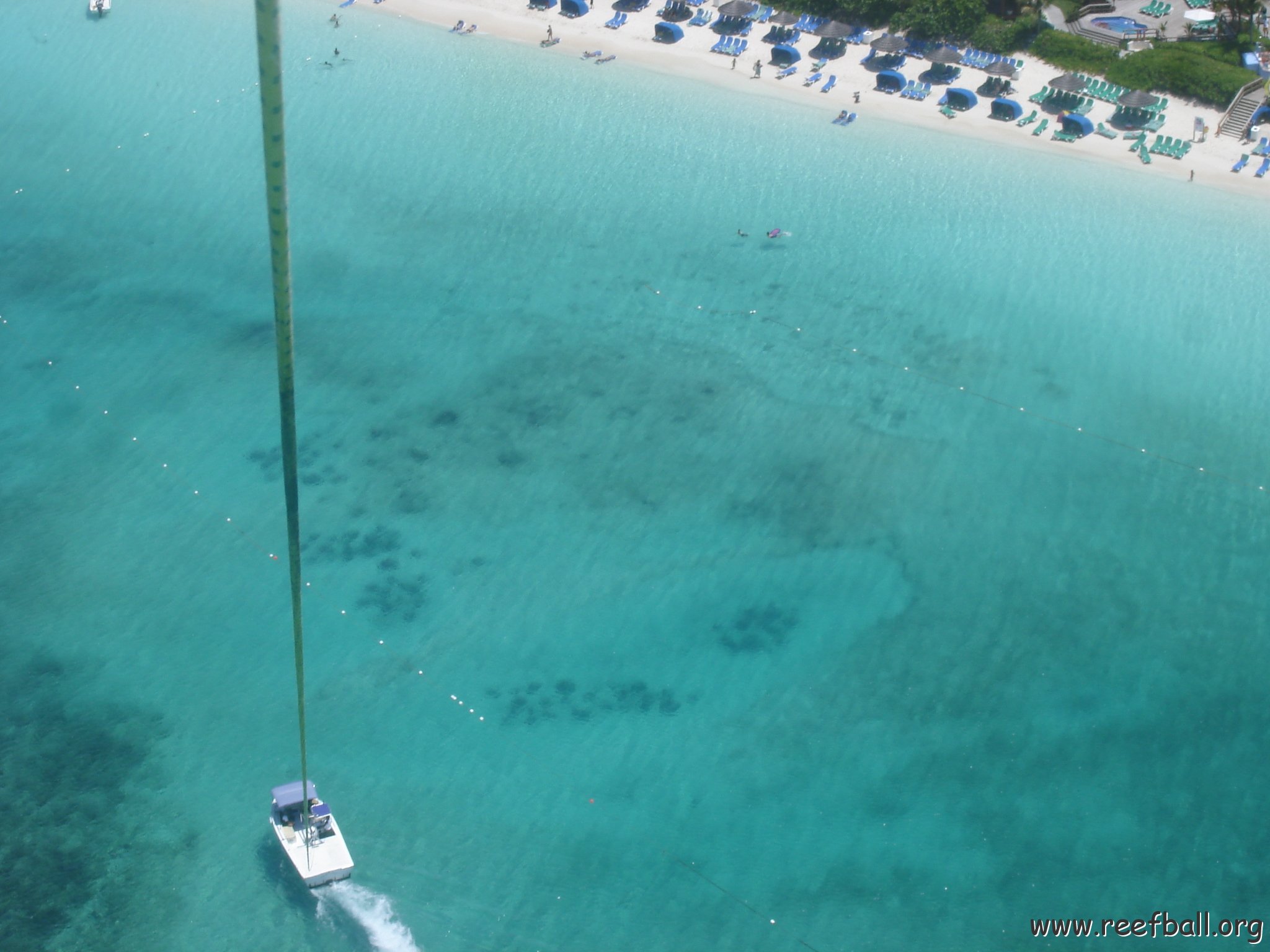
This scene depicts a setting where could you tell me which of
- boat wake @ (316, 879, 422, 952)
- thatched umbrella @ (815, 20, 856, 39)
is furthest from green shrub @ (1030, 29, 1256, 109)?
boat wake @ (316, 879, 422, 952)

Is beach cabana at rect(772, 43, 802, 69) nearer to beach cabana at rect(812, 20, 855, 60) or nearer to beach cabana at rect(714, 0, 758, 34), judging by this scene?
beach cabana at rect(812, 20, 855, 60)

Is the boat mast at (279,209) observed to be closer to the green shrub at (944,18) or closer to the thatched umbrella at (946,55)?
Result: the thatched umbrella at (946,55)

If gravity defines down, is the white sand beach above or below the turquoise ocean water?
above

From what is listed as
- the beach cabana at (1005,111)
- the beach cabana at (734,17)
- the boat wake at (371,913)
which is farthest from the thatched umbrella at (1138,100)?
the boat wake at (371,913)

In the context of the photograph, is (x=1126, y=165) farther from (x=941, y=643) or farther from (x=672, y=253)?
(x=941, y=643)

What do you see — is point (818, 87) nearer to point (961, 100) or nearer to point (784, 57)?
point (784, 57)

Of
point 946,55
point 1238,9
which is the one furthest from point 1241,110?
point 946,55

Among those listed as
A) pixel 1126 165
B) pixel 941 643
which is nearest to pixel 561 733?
pixel 941 643

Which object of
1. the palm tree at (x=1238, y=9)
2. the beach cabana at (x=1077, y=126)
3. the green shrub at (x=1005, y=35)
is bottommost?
the beach cabana at (x=1077, y=126)
